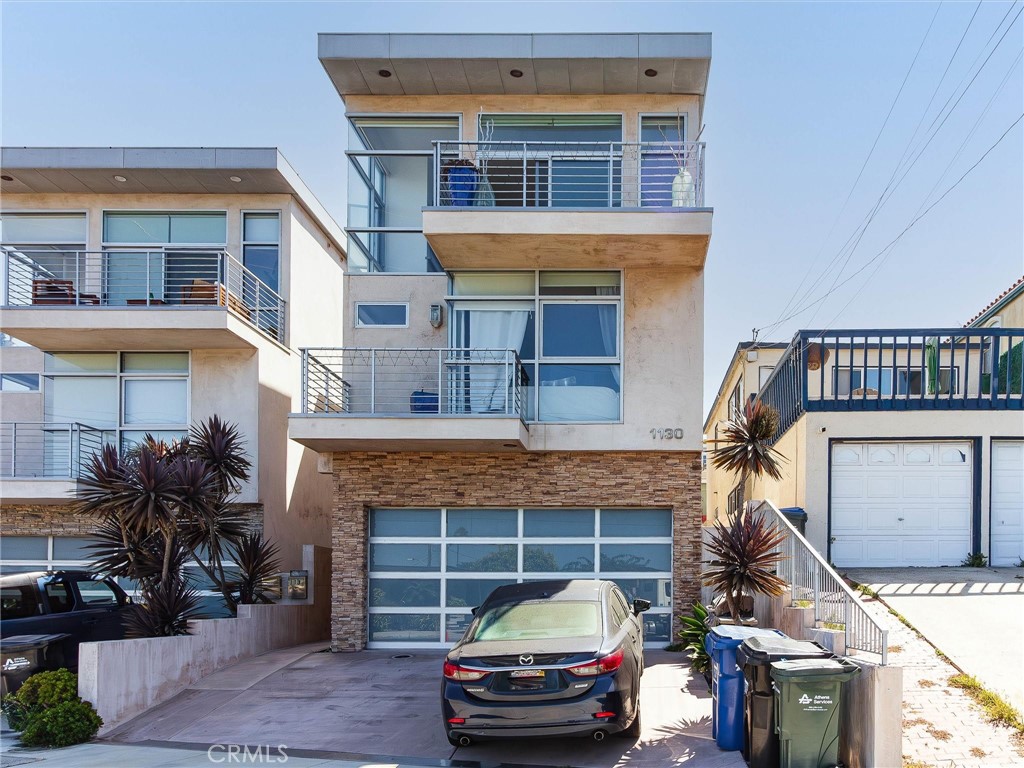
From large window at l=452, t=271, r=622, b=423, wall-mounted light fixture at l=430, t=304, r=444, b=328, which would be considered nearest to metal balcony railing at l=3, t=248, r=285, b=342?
wall-mounted light fixture at l=430, t=304, r=444, b=328

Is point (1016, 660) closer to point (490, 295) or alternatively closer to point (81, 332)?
point (490, 295)

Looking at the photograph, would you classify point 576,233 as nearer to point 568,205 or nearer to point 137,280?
point 568,205

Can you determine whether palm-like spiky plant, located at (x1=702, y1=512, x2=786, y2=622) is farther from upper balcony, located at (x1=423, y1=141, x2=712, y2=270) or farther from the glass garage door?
upper balcony, located at (x1=423, y1=141, x2=712, y2=270)

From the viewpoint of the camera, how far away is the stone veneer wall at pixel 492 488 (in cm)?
1306

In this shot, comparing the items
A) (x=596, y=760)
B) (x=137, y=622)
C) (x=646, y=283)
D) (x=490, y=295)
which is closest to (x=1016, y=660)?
(x=596, y=760)

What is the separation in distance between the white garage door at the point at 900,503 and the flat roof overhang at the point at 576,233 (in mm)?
4317

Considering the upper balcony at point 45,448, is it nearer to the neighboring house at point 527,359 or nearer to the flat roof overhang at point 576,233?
the neighboring house at point 527,359

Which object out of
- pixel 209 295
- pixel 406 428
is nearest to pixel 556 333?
pixel 406 428

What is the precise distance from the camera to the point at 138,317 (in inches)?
549

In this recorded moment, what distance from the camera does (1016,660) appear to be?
870cm

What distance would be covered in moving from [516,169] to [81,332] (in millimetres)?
7788

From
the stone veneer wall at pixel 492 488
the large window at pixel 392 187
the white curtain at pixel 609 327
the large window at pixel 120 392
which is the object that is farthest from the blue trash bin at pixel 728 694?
the large window at pixel 120 392

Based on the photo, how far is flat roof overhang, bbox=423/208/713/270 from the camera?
11.9 meters

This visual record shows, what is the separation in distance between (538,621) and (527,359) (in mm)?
5879
